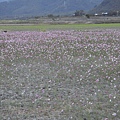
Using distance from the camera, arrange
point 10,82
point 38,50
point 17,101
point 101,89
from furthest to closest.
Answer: point 38,50
point 10,82
point 101,89
point 17,101

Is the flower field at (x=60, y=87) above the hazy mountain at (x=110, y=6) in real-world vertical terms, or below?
below

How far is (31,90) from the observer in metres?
8.80

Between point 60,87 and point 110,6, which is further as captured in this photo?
point 110,6

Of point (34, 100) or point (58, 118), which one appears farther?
point (34, 100)

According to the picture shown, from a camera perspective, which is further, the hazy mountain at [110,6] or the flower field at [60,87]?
the hazy mountain at [110,6]

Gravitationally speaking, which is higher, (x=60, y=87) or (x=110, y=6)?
(x=110, y=6)

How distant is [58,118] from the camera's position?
664 centimetres

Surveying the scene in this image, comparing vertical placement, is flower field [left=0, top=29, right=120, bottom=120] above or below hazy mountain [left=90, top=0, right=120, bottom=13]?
below

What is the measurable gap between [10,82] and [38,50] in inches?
286

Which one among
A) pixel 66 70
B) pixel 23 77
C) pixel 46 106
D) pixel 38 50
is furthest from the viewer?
pixel 38 50

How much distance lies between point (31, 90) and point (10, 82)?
53.6 inches

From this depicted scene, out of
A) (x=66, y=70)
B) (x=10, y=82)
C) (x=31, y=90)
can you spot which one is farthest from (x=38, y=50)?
(x=31, y=90)

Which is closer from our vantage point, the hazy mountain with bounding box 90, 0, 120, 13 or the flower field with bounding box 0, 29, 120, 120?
the flower field with bounding box 0, 29, 120, 120

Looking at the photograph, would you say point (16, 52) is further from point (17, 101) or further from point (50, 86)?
point (17, 101)
